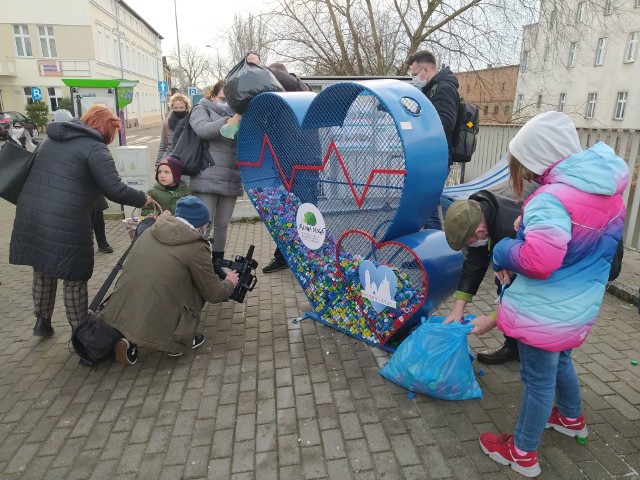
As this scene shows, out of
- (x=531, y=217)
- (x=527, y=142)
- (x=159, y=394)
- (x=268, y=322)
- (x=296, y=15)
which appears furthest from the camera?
(x=296, y=15)

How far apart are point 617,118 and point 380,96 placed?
1088 inches

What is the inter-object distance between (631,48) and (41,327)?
29.5 metres

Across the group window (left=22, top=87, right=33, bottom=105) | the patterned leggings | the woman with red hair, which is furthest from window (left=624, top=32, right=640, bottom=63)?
window (left=22, top=87, right=33, bottom=105)

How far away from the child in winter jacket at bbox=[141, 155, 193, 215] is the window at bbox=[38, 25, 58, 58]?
35.7 metres

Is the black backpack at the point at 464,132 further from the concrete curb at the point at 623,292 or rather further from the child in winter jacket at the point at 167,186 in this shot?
the child in winter jacket at the point at 167,186

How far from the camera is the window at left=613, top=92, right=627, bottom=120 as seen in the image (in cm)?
2412

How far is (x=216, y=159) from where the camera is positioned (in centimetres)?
400

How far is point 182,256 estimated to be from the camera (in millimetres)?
2898

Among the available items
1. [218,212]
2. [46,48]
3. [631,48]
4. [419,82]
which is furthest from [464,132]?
[46,48]

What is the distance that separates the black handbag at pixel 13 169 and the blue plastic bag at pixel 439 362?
2748 millimetres

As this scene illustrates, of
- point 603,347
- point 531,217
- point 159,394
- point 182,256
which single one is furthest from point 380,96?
point 603,347

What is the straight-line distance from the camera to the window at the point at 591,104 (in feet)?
85.0

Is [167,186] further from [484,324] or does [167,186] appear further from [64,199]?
[484,324]

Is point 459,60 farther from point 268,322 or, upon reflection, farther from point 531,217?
point 531,217
